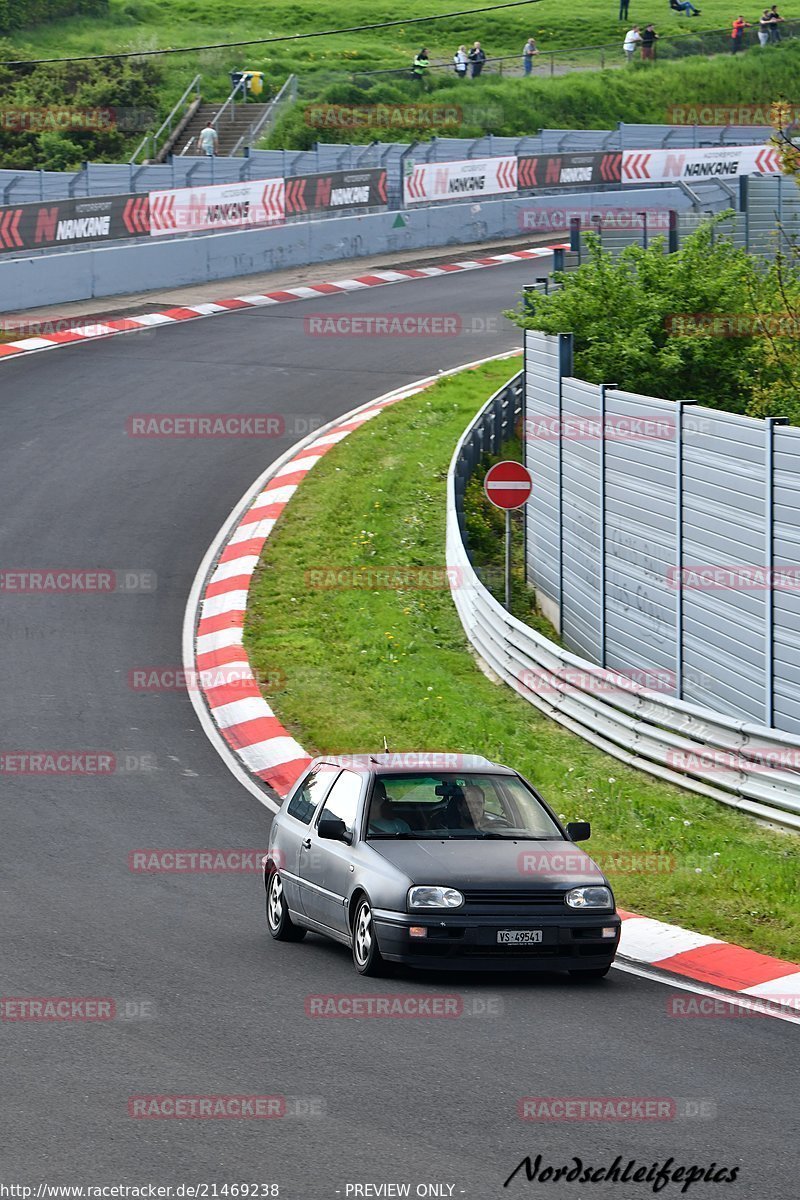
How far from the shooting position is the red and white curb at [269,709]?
1046 centimetres

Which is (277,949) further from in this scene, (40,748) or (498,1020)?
(40,748)

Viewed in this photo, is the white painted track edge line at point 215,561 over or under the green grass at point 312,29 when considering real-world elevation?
under

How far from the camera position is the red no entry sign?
20188mm

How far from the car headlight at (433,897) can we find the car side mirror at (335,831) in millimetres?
989

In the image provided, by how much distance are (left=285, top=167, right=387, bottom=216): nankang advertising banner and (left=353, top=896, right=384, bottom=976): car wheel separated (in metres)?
34.1

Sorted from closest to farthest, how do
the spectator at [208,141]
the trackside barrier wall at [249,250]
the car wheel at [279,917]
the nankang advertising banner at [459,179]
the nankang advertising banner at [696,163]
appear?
the car wheel at [279,917]
the trackside barrier wall at [249,250]
the nankang advertising banner at [459,179]
the nankang advertising banner at [696,163]
the spectator at [208,141]

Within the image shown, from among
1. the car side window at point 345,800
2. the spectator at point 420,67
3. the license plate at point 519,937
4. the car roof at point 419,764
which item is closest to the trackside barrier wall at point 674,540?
the car roof at point 419,764

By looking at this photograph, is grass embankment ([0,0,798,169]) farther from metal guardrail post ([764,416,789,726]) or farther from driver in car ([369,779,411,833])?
driver in car ([369,779,411,833])

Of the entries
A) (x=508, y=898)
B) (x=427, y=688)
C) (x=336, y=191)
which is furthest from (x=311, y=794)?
(x=336, y=191)

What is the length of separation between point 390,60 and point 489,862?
3003 inches

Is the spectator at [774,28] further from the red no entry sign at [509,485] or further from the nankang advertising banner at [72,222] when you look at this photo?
the red no entry sign at [509,485]

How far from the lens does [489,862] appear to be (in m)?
10.3

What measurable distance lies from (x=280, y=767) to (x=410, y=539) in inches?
311

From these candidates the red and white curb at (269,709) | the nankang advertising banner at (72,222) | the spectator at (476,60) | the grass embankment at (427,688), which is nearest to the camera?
the red and white curb at (269,709)
